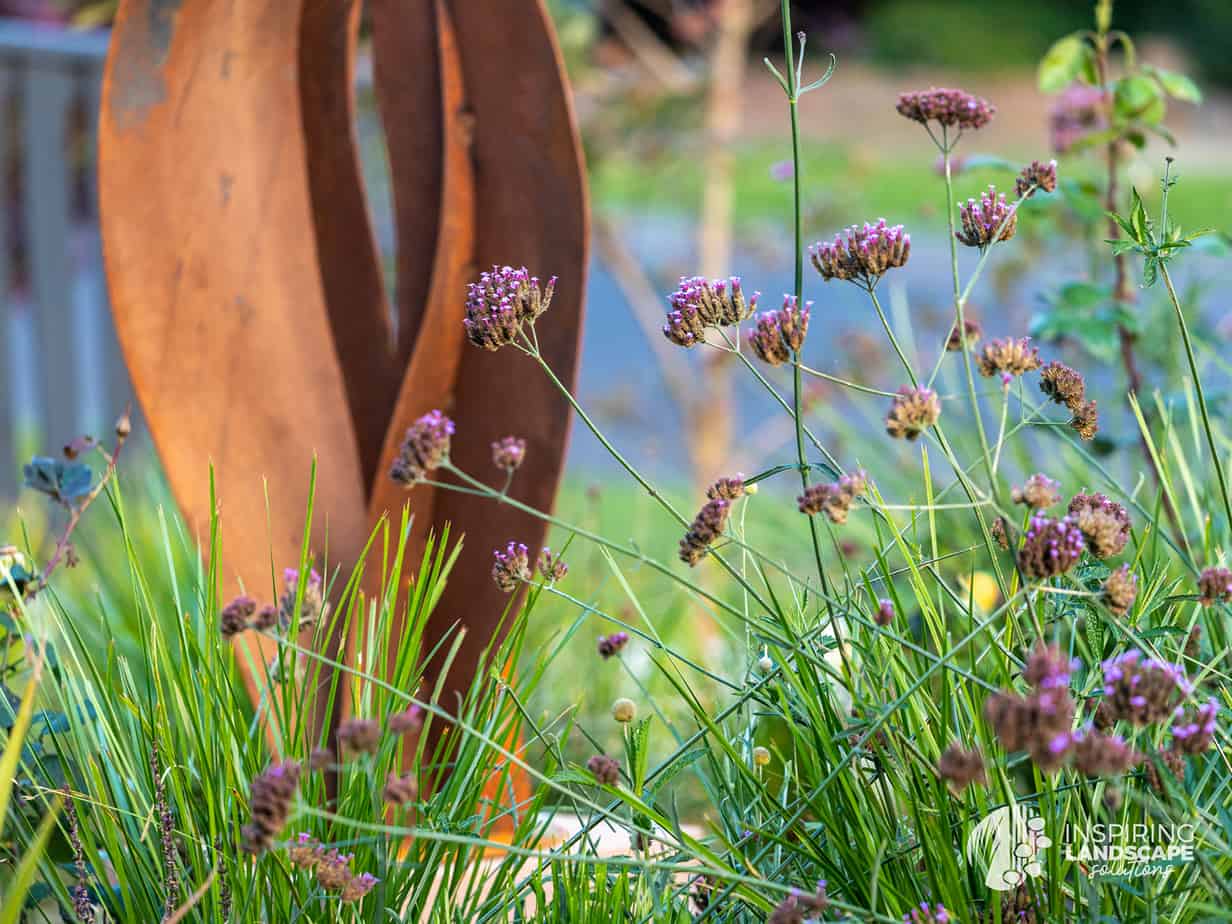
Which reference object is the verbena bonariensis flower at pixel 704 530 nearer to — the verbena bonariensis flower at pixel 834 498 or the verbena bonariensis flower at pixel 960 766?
Answer: the verbena bonariensis flower at pixel 834 498

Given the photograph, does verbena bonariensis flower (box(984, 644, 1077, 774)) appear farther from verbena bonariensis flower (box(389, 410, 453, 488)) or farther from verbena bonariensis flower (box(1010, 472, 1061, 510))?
verbena bonariensis flower (box(389, 410, 453, 488))

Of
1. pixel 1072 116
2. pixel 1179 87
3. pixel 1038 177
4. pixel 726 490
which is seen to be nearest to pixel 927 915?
pixel 726 490

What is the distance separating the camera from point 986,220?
0.98 metres

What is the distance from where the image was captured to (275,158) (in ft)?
5.23

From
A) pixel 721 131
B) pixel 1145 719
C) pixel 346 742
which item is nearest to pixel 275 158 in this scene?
pixel 346 742

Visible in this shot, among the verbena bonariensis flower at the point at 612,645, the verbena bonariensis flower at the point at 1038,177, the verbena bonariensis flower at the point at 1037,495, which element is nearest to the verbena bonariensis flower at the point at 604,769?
the verbena bonariensis flower at the point at 612,645

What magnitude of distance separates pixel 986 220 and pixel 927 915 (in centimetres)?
52

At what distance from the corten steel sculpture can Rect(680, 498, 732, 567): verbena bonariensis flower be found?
60 centimetres

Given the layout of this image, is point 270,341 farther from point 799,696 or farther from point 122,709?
point 799,696

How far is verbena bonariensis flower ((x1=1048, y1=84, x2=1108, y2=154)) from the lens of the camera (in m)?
2.09

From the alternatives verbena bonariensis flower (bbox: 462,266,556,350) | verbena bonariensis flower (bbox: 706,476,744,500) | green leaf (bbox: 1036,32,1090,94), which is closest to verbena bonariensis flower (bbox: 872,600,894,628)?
verbena bonariensis flower (bbox: 706,476,744,500)

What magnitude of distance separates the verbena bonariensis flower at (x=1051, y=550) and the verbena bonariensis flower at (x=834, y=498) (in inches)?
4.6

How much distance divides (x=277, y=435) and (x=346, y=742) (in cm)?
88

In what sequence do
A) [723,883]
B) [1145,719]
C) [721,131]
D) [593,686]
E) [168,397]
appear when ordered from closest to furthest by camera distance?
[1145,719], [723,883], [168,397], [593,686], [721,131]
